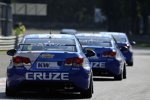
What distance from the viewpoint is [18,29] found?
4016 centimetres

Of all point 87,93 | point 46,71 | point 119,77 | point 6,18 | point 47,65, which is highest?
point 47,65

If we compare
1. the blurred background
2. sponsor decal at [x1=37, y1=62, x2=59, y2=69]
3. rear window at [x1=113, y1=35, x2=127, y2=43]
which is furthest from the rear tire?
rear window at [x1=113, y1=35, x2=127, y2=43]

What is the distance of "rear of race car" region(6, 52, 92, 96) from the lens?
568 inches

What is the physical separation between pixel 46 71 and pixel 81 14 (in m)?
118

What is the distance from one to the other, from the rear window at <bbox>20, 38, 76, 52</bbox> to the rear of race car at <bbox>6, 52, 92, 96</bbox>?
0.37 m

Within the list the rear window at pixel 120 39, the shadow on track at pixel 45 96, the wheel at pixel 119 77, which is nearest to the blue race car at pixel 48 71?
the shadow on track at pixel 45 96

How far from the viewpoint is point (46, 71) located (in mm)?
14438

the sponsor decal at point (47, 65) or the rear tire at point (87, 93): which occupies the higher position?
the sponsor decal at point (47, 65)

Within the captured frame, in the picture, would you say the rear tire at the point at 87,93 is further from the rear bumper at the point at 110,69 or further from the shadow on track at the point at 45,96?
the rear bumper at the point at 110,69

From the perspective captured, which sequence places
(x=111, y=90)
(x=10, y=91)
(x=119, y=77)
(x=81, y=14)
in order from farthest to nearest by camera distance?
1. (x=81, y=14)
2. (x=119, y=77)
3. (x=111, y=90)
4. (x=10, y=91)

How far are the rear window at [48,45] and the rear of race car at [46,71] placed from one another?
374 millimetres

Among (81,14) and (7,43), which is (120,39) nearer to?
(7,43)

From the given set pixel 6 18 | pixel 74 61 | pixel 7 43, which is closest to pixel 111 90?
pixel 74 61

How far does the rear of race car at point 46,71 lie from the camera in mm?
14438
